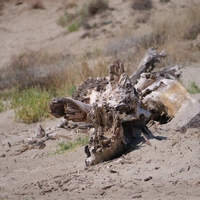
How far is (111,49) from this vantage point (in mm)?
15625

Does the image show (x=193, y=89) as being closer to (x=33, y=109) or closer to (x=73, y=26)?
(x=33, y=109)

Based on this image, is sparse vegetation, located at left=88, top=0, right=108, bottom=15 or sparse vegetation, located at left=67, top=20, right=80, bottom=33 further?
sparse vegetation, located at left=88, top=0, right=108, bottom=15

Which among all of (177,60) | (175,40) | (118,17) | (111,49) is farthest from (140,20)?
(177,60)

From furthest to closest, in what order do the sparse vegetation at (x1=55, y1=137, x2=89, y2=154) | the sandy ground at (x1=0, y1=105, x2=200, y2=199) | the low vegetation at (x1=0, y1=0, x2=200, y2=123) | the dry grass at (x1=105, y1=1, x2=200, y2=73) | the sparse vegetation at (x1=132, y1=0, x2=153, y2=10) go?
the sparse vegetation at (x1=132, y1=0, x2=153, y2=10)
the dry grass at (x1=105, y1=1, x2=200, y2=73)
the low vegetation at (x1=0, y1=0, x2=200, y2=123)
the sparse vegetation at (x1=55, y1=137, x2=89, y2=154)
the sandy ground at (x1=0, y1=105, x2=200, y2=199)

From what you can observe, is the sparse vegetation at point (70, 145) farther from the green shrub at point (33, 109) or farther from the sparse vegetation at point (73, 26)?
the sparse vegetation at point (73, 26)

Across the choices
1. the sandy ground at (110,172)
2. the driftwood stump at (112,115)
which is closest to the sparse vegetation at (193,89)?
the driftwood stump at (112,115)

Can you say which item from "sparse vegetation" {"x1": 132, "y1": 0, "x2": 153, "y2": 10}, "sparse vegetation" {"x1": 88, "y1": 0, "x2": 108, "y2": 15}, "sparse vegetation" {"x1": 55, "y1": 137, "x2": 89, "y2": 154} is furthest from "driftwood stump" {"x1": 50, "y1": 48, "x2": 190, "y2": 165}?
"sparse vegetation" {"x1": 88, "y1": 0, "x2": 108, "y2": 15}

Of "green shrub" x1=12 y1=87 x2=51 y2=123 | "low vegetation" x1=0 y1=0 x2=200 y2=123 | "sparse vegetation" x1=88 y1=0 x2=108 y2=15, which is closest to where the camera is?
"green shrub" x1=12 y1=87 x2=51 y2=123

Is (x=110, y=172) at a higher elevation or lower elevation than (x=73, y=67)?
higher

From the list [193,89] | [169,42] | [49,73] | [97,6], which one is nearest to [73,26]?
[97,6]

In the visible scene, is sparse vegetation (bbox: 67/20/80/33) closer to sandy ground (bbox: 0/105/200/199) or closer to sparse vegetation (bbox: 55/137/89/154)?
sparse vegetation (bbox: 55/137/89/154)

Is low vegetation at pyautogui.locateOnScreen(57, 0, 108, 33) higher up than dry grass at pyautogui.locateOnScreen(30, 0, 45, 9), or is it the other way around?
dry grass at pyautogui.locateOnScreen(30, 0, 45, 9)

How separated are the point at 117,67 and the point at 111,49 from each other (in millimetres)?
10273

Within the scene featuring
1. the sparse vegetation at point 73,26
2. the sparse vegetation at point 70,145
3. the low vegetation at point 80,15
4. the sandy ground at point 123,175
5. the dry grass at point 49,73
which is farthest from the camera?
the low vegetation at point 80,15
